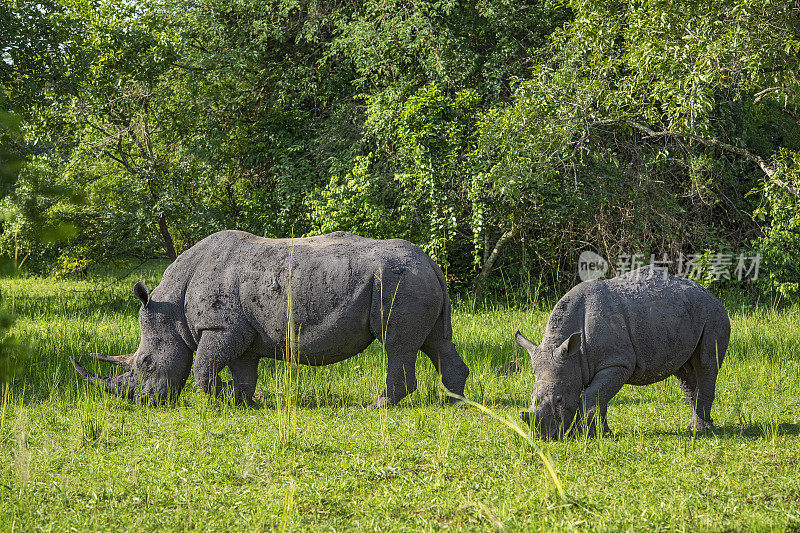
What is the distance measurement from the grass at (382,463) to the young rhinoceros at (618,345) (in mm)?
270

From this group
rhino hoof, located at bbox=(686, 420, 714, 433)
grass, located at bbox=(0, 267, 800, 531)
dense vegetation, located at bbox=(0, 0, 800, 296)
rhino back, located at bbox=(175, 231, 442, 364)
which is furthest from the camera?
dense vegetation, located at bbox=(0, 0, 800, 296)

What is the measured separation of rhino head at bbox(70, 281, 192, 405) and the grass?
6.6 inches

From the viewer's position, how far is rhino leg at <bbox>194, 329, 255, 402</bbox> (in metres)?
7.15

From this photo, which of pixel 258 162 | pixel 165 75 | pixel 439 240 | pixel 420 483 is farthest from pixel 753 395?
pixel 165 75

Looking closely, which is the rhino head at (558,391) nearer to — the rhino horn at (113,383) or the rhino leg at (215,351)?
the rhino leg at (215,351)

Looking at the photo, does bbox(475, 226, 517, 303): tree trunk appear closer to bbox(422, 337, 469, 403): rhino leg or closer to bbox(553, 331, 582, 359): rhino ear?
bbox(422, 337, 469, 403): rhino leg

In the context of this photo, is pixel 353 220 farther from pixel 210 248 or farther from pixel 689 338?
pixel 689 338

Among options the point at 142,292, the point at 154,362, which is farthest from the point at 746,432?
the point at 142,292

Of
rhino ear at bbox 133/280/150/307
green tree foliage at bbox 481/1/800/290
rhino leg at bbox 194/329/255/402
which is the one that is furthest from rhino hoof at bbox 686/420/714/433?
rhino ear at bbox 133/280/150/307

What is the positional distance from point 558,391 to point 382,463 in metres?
1.35

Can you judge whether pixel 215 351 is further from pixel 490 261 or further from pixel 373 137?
pixel 373 137

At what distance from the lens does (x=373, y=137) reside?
15000 millimetres

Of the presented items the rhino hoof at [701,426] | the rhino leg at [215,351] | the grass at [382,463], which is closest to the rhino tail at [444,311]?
the grass at [382,463]

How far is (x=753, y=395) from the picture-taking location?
7.61m
